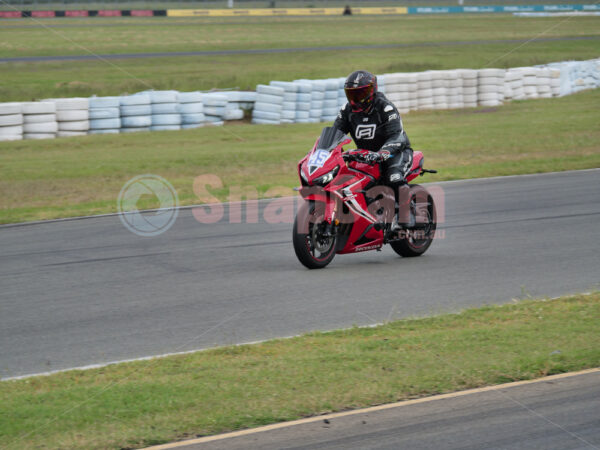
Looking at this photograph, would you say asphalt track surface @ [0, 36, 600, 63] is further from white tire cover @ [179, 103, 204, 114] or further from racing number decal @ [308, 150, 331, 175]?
racing number decal @ [308, 150, 331, 175]

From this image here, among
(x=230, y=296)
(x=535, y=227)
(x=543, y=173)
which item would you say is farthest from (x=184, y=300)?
(x=543, y=173)

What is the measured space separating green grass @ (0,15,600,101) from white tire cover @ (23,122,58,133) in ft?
19.8

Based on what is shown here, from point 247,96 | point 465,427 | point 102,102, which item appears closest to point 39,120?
point 102,102

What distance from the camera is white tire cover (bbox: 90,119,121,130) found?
68.3ft

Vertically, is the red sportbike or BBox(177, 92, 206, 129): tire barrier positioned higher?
BBox(177, 92, 206, 129): tire barrier

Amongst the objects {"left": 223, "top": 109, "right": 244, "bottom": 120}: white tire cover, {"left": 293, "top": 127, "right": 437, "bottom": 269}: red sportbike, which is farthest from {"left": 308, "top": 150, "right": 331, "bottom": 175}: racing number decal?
{"left": 223, "top": 109, "right": 244, "bottom": 120}: white tire cover

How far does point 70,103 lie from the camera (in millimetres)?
20047

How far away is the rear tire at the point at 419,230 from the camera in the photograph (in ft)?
30.1

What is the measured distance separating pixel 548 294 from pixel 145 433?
447cm

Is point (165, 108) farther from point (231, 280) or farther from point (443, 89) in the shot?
point (231, 280)

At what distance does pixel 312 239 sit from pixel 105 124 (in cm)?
1398

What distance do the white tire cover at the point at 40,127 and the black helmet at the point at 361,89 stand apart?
44.1 feet

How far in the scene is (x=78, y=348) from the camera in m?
6.14

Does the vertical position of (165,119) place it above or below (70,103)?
below
